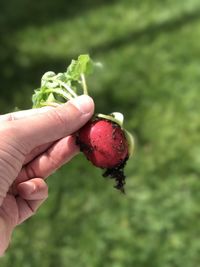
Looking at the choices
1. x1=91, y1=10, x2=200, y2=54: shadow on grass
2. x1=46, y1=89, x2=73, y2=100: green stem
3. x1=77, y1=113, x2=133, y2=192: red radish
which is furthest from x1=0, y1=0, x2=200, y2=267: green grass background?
x1=46, y1=89, x2=73, y2=100: green stem

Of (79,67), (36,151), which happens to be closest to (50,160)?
(36,151)

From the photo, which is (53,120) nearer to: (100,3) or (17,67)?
(17,67)

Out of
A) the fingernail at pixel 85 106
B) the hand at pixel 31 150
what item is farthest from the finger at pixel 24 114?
the fingernail at pixel 85 106

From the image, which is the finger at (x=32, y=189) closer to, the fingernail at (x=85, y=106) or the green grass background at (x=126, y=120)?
the fingernail at (x=85, y=106)

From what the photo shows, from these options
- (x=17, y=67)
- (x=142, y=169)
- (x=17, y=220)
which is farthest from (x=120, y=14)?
(x=17, y=220)

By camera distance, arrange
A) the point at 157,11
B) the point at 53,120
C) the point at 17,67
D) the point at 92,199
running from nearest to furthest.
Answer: the point at 53,120 → the point at 92,199 → the point at 17,67 → the point at 157,11

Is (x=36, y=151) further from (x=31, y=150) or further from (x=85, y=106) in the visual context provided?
(x=85, y=106)
